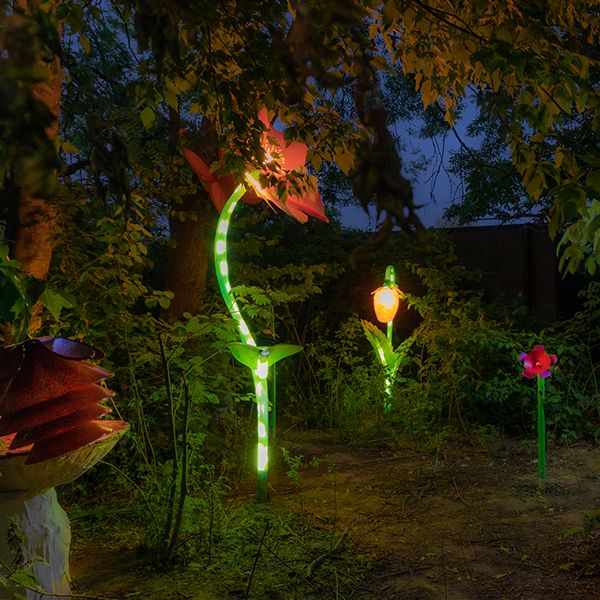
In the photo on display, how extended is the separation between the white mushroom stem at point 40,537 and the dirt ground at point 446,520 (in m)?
0.66

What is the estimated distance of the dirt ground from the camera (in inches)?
135

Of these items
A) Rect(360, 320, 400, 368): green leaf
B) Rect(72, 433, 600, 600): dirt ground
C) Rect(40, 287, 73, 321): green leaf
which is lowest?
Rect(72, 433, 600, 600): dirt ground

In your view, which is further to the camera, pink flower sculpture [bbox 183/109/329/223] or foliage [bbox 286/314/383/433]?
foliage [bbox 286/314/383/433]

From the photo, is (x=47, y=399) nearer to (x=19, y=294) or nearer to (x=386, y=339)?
(x=19, y=294)

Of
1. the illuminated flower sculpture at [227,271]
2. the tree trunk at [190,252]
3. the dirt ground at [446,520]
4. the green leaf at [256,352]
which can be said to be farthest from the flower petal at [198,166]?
the dirt ground at [446,520]

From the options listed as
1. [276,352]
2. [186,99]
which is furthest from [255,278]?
[186,99]

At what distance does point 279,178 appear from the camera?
3.78 meters

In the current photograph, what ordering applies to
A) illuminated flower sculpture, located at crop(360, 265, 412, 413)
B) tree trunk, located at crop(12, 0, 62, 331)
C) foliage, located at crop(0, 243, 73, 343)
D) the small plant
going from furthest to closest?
illuminated flower sculpture, located at crop(360, 265, 412, 413) → the small plant → tree trunk, located at crop(12, 0, 62, 331) → foliage, located at crop(0, 243, 73, 343)

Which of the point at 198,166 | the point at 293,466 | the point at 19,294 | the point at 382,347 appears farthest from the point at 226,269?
the point at 382,347

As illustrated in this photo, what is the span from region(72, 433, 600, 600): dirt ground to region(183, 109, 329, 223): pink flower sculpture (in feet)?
6.02

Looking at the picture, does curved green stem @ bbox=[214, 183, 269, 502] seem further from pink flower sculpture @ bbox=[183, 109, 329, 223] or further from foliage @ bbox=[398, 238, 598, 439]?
foliage @ bbox=[398, 238, 598, 439]

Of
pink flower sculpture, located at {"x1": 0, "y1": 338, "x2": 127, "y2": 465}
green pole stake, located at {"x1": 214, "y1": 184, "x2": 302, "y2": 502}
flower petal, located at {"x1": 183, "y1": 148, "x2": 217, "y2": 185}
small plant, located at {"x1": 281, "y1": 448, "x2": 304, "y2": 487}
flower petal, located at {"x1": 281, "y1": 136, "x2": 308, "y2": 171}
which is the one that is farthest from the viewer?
small plant, located at {"x1": 281, "y1": 448, "x2": 304, "y2": 487}

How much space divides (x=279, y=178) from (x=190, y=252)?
2.22 metres

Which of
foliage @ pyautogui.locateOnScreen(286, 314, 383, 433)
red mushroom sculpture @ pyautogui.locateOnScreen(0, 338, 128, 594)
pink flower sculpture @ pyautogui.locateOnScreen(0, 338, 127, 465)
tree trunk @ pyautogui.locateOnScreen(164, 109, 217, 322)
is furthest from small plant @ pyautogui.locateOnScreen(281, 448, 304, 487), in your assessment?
pink flower sculpture @ pyautogui.locateOnScreen(0, 338, 127, 465)
